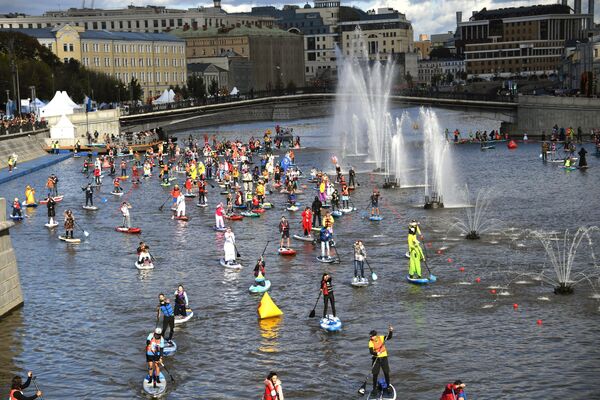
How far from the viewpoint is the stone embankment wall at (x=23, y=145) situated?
3752 inches

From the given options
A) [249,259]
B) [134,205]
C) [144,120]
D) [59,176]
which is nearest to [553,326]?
[249,259]

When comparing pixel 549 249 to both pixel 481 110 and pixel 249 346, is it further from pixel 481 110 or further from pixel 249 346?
pixel 481 110

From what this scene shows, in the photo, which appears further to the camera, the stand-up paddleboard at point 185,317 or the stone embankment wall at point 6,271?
the stone embankment wall at point 6,271

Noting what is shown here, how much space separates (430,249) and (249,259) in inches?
320

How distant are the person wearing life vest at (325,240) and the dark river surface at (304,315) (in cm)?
84

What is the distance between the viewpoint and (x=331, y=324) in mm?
35750

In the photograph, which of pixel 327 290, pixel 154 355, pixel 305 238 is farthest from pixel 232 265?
pixel 154 355

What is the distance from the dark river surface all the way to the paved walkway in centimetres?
2372

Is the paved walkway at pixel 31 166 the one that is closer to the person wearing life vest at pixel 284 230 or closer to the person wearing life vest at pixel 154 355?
the person wearing life vest at pixel 284 230

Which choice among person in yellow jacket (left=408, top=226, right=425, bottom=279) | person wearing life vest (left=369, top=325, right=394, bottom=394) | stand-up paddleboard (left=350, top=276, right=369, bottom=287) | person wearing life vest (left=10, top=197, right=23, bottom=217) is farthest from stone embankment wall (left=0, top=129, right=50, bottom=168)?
person wearing life vest (left=369, top=325, right=394, bottom=394)

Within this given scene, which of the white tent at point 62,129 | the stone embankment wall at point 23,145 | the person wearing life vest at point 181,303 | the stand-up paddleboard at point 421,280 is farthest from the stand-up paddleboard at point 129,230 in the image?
the white tent at point 62,129

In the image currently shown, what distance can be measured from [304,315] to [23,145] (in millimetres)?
70045

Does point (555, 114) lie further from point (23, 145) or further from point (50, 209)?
point (50, 209)

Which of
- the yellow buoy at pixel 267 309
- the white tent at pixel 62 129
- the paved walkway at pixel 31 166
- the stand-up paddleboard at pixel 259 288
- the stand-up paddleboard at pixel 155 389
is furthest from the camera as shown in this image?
the white tent at pixel 62 129
